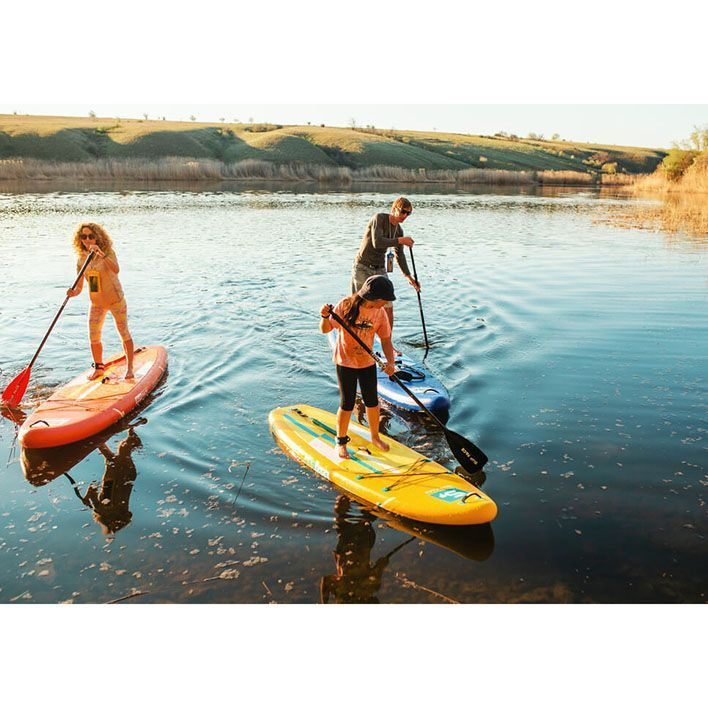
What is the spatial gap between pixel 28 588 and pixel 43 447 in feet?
7.57

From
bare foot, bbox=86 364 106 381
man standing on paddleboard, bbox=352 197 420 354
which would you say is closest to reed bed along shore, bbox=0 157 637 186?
bare foot, bbox=86 364 106 381

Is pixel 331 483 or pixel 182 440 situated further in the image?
pixel 182 440

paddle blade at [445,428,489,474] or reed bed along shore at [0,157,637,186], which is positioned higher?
reed bed along shore at [0,157,637,186]

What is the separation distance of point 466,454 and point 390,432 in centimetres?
136

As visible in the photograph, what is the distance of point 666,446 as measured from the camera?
6.36m

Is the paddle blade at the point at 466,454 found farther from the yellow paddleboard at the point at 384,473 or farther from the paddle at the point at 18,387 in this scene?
the paddle at the point at 18,387

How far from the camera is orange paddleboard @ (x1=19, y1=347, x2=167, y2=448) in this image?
627 centimetres

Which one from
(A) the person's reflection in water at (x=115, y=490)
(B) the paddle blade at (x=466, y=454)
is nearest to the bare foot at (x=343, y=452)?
(B) the paddle blade at (x=466, y=454)

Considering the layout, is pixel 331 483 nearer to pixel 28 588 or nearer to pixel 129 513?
pixel 129 513

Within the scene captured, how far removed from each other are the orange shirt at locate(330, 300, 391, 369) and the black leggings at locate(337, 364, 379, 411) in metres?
0.07

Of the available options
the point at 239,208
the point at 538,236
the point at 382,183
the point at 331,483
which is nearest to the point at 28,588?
the point at 331,483

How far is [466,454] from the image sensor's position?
5.70 m

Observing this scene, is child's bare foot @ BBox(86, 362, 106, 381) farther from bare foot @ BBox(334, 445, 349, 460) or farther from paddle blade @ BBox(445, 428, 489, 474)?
paddle blade @ BBox(445, 428, 489, 474)

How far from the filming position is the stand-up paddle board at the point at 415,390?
22.9 feet
